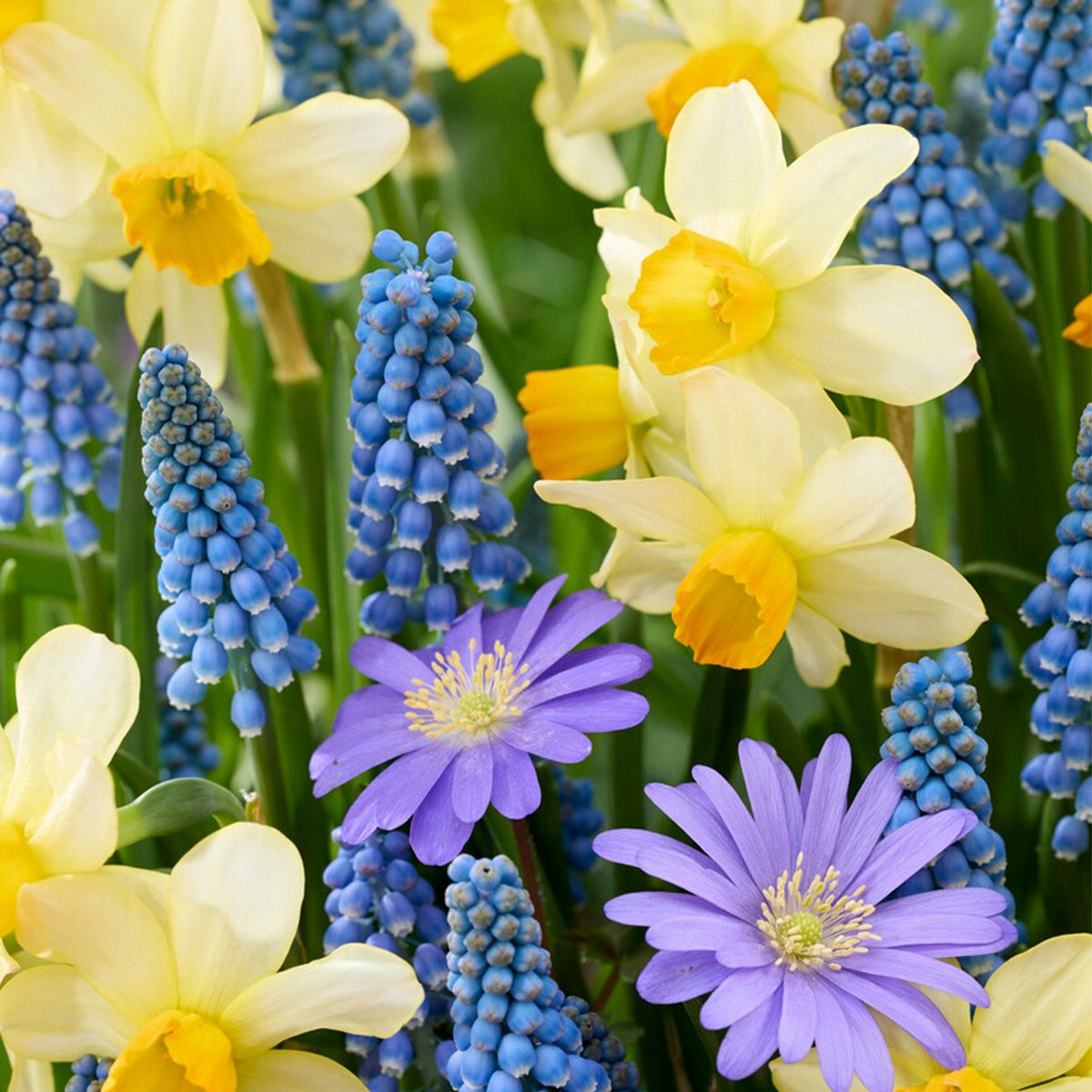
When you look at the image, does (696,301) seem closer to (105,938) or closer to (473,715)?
(473,715)

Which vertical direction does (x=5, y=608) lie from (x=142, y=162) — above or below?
below

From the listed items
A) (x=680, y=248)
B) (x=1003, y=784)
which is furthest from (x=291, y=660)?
(x=1003, y=784)

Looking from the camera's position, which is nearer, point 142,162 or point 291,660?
point 291,660

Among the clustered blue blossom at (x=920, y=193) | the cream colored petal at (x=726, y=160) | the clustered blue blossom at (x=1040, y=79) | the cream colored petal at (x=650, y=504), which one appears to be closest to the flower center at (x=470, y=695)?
the cream colored petal at (x=650, y=504)

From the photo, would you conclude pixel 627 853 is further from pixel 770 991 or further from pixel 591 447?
pixel 591 447

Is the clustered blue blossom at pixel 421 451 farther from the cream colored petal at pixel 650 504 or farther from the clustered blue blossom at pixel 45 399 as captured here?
the clustered blue blossom at pixel 45 399

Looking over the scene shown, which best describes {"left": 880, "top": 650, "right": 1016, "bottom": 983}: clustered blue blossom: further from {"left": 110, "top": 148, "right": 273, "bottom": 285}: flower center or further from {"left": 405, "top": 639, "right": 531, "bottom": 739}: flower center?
{"left": 110, "top": 148, "right": 273, "bottom": 285}: flower center

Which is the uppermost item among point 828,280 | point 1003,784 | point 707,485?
point 828,280
